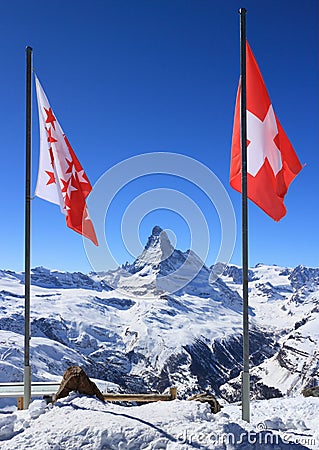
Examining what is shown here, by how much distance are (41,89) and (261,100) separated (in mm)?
5148

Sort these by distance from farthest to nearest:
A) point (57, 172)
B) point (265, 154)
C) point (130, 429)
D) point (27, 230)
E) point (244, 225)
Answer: point (57, 172)
point (27, 230)
point (265, 154)
point (244, 225)
point (130, 429)

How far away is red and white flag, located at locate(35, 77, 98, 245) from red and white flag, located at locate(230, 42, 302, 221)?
153 inches

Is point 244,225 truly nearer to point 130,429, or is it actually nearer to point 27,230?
→ point 130,429

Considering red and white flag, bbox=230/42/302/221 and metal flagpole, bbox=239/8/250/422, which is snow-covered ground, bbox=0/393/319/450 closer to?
metal flagpole, bbox=239/8/250/422

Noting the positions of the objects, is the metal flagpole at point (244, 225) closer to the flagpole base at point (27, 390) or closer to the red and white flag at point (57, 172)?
the red and white flag at point (57, 172)

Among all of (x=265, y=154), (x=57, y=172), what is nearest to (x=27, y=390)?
(x=57, y=172)

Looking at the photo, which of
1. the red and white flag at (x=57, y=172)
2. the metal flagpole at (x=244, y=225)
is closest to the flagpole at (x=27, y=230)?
the red and white flag at (x=57, y=172)

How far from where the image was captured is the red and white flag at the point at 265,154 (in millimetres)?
11414

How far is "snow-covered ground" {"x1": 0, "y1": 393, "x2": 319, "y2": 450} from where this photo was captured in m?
8.78

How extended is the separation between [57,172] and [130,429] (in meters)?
6.07

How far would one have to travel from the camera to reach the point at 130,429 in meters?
9.14

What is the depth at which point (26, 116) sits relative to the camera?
40.1 feet

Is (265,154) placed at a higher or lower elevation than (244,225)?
higher

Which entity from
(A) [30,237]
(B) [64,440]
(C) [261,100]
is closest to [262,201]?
(C) [261,100]
